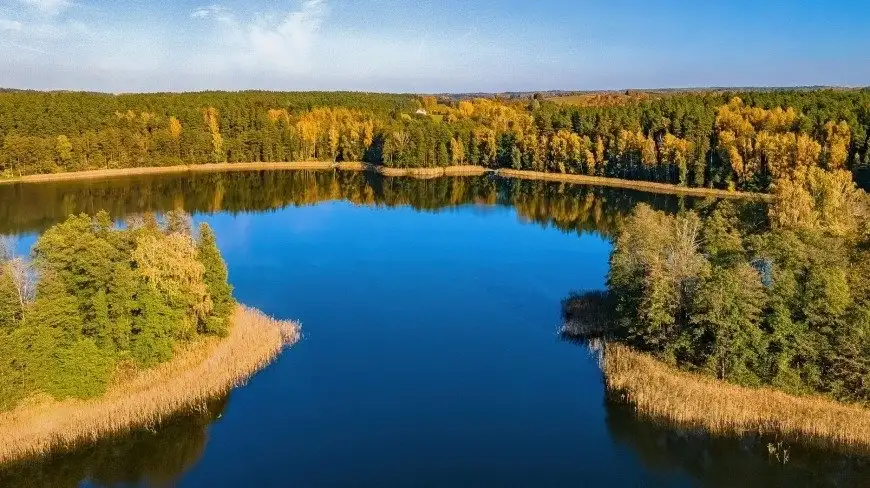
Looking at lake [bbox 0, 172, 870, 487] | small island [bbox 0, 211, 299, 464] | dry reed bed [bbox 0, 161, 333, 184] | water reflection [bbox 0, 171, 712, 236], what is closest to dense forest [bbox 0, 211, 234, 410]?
small island [bbox 0, 211, 299, 464]

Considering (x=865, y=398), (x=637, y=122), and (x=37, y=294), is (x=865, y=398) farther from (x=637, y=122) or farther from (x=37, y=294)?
(x=637, y=122)

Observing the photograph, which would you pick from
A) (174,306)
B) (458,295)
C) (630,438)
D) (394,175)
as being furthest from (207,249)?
(394,175)

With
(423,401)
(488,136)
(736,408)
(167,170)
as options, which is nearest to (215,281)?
(423,401)

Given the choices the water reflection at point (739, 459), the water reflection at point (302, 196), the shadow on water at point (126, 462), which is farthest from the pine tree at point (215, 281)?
the water reflection at point (302, 196)

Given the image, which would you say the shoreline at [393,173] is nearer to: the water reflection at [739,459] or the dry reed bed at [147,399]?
the water reflection at [739,459]

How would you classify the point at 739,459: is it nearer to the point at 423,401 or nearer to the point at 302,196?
the point at 423,401
